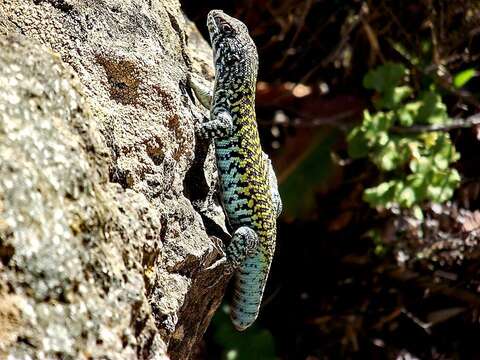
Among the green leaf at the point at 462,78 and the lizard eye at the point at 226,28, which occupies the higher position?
the lizard eye at the point at 226,28

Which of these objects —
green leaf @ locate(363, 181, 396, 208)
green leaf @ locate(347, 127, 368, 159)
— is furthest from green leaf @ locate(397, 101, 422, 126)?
green leaf @ locate(363, 181, 396, 208)

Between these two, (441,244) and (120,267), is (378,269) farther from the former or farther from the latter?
(120,267)

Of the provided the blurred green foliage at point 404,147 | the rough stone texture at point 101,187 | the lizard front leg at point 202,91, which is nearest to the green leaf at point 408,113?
the blurred green foliage at point 404,147

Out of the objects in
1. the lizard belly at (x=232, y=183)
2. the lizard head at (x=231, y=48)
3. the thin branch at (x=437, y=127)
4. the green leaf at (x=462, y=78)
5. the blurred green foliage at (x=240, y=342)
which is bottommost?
the blurred green foliage at (x=240, y=342)

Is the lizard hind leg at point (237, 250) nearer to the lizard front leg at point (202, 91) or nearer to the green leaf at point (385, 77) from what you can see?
the lizard front leg at point (202, 91)

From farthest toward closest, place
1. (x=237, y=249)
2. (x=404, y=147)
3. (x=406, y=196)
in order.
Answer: (x=404, y=147)
(x=406, y=196)
(x=237, y=249)

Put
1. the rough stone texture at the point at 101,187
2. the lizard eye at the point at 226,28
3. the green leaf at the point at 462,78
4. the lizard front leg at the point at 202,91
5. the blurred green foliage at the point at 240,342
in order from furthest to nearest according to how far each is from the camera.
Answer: the green leaf at the point at 462,78, the blurred green foliage at the point at 240,342, the lizard eye at the point at 226,28, the lizard front leg at the point at 202,91, the rough stone texture at the point at 101,187

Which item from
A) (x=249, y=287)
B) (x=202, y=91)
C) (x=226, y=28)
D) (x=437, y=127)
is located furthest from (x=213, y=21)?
(x=437, y=127)

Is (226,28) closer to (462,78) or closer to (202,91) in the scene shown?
(202,91)

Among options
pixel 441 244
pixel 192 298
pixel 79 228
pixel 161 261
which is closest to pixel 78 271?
pixel 79 228
